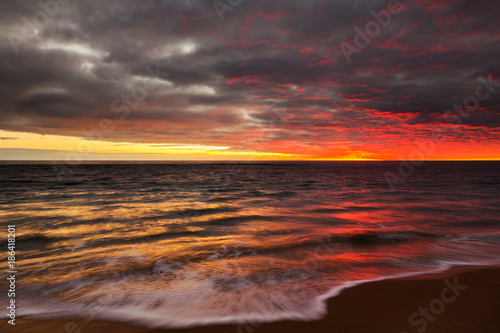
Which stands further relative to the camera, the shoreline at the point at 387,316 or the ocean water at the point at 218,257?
the ocean water at the point at 218,257

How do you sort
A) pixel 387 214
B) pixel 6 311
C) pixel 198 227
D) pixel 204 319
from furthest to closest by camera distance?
pixel 387 214, pixel 198 227, pixel 6 311, pixel 204 319

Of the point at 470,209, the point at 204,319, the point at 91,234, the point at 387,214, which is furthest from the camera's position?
the point at 470,209

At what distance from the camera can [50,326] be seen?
420cm

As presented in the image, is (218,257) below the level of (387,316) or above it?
below

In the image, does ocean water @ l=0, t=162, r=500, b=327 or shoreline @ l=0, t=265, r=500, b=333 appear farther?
ocean water @ l=0, t=162, r=500, b=327

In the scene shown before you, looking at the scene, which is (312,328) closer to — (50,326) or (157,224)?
(50,326)

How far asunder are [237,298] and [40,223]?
12256mm

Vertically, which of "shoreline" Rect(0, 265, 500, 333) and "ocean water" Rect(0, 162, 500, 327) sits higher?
"shoreline" Rect(0, 265, 500, 333)

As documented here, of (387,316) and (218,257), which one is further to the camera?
(218,257)

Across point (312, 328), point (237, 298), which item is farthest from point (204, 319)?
point (312, 328)

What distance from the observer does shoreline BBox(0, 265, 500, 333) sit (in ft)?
13.0

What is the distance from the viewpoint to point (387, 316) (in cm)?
424

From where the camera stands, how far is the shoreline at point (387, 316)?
13.0 feet

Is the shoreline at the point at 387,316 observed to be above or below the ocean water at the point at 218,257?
above
